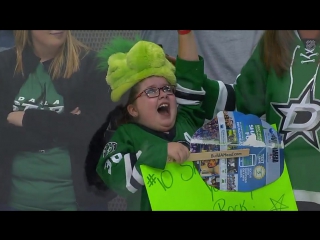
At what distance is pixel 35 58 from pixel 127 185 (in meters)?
0.34

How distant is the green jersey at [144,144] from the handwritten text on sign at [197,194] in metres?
0.02

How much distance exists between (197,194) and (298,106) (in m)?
0.30

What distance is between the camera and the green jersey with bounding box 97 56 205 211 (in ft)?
3.70

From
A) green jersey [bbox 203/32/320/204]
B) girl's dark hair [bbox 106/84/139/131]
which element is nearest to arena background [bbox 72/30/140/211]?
girl's dark hair [bbox 106/84/139/131]

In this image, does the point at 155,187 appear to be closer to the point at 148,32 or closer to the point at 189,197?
the point at 189,197

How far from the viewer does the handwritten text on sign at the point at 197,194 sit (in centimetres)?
112

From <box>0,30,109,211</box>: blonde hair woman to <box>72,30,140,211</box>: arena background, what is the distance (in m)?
0.01

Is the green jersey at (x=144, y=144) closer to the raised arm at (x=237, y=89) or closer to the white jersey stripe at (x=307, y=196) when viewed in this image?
the raised arm at (x=237, y=89)

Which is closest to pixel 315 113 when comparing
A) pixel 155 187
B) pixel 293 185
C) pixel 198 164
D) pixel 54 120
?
pixel 293 185

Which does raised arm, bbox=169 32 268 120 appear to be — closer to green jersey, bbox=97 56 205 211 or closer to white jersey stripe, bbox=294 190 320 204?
green jersey, bbox=97 56 205 211

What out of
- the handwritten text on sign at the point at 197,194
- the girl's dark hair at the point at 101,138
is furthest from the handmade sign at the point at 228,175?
the girl's dark hair at the point at 101,138

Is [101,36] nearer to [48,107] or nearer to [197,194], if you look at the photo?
[48,107]

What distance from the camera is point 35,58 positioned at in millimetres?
1151

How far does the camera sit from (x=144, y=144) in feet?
3.74
